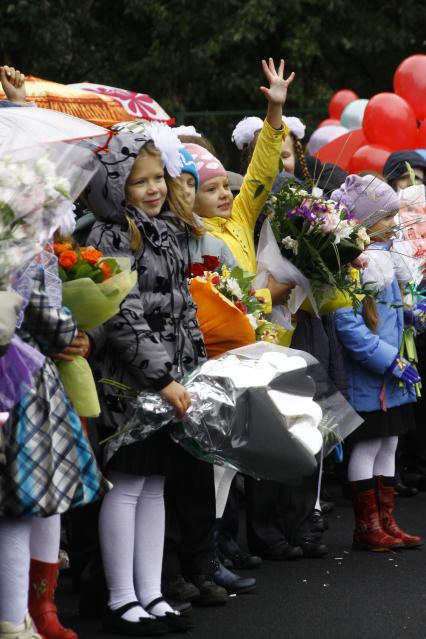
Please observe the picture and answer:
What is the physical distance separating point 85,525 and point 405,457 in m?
3.98

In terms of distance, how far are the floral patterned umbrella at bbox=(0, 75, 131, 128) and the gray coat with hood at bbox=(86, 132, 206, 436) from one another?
101 inches

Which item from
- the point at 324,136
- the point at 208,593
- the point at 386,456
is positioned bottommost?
the point at 208,593

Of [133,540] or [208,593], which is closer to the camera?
[133,540]

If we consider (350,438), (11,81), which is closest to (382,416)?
(350,438)

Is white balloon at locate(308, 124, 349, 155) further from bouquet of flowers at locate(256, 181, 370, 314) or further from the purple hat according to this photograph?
bouquet of flowers at locate(256, 181, 370, 314)

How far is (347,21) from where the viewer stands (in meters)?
19.7

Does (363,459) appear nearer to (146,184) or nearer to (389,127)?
(146,184)

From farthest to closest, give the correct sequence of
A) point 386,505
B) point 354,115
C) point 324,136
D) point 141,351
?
point 354,115, point 324,136, point 386,505, point 141,351

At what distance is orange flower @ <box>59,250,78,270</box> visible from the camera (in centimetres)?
472

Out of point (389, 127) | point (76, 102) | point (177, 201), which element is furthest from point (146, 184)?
point (389, 127)

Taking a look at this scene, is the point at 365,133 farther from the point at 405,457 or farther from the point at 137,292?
the point at 137,292

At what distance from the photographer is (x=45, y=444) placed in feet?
14.4

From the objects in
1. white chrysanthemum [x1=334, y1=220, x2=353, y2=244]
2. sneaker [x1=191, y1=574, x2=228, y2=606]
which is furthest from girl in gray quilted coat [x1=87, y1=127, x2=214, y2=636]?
white chrysanthemum [x1=334, y1=220, x2=353, y2=244]

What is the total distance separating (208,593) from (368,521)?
4.85ft
